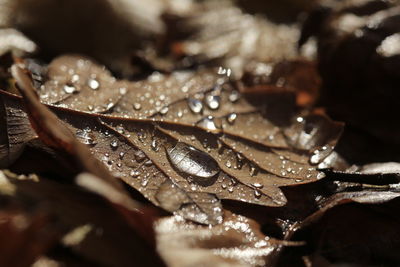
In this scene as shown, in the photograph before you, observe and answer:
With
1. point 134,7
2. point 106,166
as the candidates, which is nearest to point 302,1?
point 134,7

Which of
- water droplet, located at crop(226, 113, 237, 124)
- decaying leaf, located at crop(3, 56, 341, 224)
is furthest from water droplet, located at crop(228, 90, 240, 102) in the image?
water droplet, located at crop(226, 113, 237, 124)

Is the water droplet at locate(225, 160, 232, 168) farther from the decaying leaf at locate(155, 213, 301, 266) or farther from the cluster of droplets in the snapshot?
the cluster of droplets

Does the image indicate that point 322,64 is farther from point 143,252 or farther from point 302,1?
point 302,1

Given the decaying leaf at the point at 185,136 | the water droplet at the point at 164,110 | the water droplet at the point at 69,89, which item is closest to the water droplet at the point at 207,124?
the decaying leaf at the point at 185,136

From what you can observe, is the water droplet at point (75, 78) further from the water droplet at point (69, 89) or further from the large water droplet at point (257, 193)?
the large water droplet at point (257, 193)

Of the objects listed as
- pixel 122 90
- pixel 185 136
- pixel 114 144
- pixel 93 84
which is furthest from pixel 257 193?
pixel 93 84

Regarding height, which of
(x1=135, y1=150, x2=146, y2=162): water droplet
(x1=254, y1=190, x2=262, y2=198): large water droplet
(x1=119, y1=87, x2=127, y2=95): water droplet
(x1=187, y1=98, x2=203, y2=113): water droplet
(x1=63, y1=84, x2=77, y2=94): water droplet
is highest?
(x1=63, y1=84, x2=77, y2=94): water droplet

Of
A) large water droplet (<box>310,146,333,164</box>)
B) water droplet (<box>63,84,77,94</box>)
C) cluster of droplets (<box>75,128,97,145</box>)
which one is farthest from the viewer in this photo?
water droplet (<box>63,84,77,94</box>)
